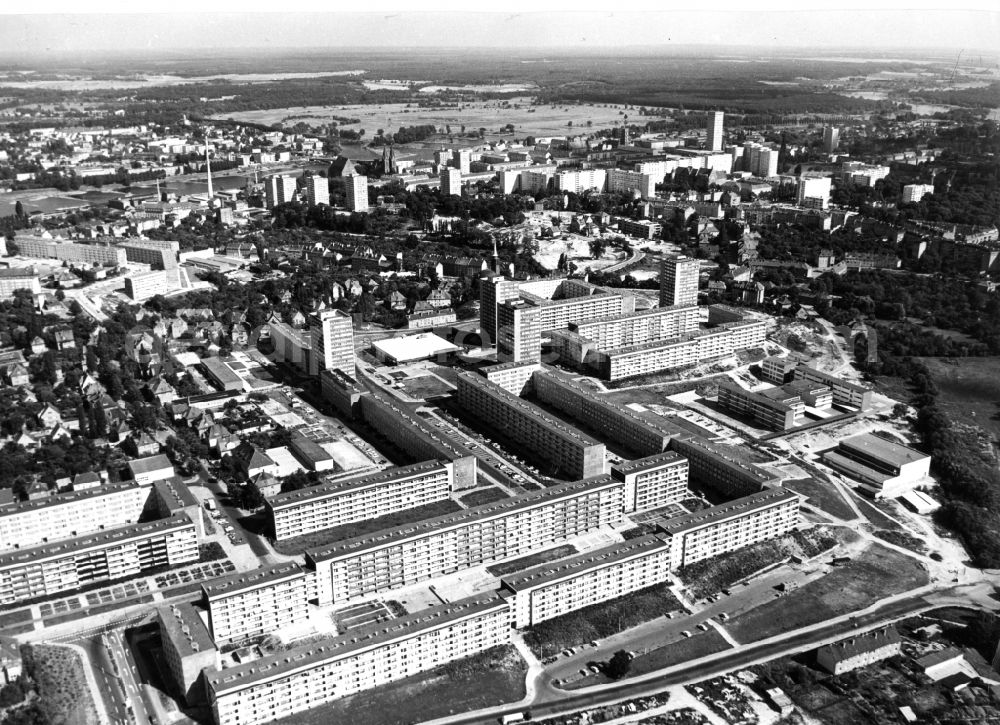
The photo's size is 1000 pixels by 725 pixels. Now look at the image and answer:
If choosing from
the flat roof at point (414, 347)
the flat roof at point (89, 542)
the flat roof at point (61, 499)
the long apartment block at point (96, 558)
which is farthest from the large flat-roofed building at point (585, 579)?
the flat roof at point (414, 347)

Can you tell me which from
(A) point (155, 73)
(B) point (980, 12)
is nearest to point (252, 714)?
(B) point (980, 12)

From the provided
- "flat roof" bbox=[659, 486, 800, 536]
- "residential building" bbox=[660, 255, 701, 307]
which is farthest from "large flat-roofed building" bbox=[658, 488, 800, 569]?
"residential building" bbox=[660, 255, 701, 307]

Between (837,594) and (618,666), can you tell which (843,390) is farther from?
(618,666)

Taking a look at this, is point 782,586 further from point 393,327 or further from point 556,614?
point 393,327

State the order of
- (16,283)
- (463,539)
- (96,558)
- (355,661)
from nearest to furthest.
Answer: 1. (355,661)
2. (96,558)
3. (463,539)
4. (16,283)

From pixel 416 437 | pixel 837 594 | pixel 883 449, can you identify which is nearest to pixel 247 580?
pixel 416 437

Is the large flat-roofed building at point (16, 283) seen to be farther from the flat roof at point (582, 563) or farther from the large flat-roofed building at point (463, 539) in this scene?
the flat roof at point (582, 563)

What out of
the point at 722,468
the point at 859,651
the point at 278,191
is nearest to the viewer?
the point at 859,651
